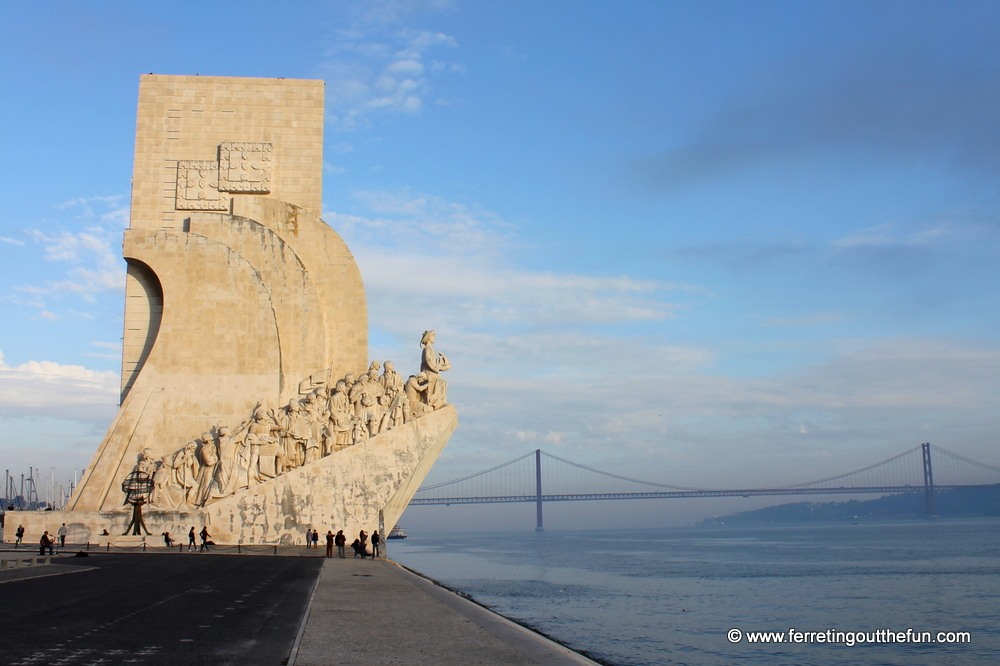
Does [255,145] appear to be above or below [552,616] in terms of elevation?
above

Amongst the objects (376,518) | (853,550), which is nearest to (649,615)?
(376,518)

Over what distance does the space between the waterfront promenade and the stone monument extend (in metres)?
5.46

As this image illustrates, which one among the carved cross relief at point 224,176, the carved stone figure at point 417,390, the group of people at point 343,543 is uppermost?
the carved cross relief at point 224,176

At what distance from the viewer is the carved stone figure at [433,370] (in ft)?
51.2

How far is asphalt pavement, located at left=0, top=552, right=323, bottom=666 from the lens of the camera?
4152 mm

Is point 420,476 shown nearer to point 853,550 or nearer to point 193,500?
point 193,500

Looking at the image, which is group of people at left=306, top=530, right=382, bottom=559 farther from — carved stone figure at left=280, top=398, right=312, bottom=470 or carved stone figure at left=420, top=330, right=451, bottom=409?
carved stone figure at left=420, top=330, right=451, bottom=409

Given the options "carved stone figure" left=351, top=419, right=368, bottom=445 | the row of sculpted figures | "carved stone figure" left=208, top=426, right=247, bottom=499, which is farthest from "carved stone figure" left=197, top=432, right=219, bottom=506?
"carved stone figure" left=351, top=419, right=368, bottom=445

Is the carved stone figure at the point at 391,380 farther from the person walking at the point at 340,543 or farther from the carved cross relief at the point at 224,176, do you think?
the carved cross relief at the point at 224,176

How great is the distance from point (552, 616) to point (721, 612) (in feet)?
9.57

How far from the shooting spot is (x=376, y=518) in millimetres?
14523

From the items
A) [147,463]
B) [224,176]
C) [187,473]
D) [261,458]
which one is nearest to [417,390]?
[261,458]

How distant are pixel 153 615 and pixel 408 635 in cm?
185

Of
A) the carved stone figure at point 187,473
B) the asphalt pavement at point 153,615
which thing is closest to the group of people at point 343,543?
the carved stone figure at point 187,473
